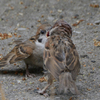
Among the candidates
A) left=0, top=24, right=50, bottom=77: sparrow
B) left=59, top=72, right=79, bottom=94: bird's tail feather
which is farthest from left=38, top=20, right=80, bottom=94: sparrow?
left=0, top=24, right=50, bottom=77: sparrow

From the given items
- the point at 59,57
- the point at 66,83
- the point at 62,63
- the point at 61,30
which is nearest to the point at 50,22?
the point at 61,30

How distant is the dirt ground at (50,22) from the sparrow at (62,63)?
40 cm

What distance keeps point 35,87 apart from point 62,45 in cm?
95

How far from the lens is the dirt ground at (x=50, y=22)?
171 inches

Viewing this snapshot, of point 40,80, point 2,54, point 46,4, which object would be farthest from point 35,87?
point 46,4

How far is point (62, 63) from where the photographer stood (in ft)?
12.4

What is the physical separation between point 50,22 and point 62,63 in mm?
3495

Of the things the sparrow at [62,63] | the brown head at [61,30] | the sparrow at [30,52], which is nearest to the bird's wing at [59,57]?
the sparrow at [62,63]

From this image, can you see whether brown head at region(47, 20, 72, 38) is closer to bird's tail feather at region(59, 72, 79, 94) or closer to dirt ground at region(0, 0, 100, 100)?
dirt ground at region(0, 0, 100, 100)

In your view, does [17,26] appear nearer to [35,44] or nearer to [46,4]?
[46,4]

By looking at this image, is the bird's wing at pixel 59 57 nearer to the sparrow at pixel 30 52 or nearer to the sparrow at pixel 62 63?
the sparrow at pixel 62 63

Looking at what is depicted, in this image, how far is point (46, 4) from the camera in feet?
26.0

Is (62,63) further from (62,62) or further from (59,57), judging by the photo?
(59,57)

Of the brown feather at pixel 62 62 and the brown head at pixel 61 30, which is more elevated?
the brown head at pixel 61 30
